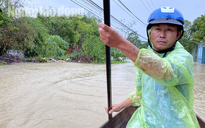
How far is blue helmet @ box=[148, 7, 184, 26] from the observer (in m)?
0.88

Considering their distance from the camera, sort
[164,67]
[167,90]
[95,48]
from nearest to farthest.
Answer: [164,67]
[167,90]
[95,48]

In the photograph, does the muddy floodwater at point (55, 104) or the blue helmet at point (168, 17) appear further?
the muddy floodwater at point (55, 104)

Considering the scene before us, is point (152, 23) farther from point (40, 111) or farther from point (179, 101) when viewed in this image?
point (40, 111)

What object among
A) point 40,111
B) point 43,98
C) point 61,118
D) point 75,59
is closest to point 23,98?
point 43,98

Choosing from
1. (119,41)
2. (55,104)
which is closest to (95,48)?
(55,104)

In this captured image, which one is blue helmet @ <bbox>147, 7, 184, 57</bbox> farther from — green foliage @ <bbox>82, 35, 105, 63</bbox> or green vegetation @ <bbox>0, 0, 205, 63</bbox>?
green foliage @ <bbox>82, 35, 105, 63</bbox>

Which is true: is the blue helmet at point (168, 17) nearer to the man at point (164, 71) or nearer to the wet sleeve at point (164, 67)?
the man at point (164, 71)

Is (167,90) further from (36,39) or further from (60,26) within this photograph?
(60,26)

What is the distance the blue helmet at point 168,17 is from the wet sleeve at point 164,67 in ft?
0.79

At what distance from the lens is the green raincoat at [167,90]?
69cm

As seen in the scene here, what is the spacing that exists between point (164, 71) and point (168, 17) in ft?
1.23

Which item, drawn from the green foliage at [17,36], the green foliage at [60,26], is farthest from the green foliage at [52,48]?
the green foliage at [60,26]

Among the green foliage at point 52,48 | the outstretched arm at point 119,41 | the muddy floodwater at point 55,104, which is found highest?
the green foliage at point 52,48

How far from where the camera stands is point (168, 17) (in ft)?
2.90
